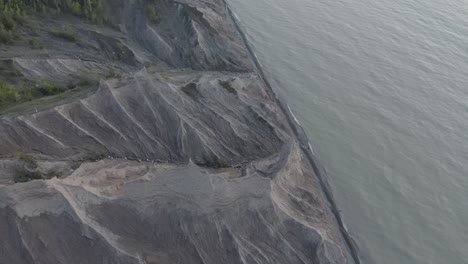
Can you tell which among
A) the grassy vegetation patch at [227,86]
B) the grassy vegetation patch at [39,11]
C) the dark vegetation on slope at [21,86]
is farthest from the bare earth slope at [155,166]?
the grassy vegetation patch at [39,11]

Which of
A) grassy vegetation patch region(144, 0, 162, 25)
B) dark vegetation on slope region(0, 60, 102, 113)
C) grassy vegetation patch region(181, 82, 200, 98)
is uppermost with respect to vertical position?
grassy vegetation patch region(144, 0, 162, 25)

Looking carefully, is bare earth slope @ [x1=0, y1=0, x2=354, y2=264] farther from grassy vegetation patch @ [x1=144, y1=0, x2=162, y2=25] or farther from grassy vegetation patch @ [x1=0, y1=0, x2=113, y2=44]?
grassy vegetation patch @ [x1=0, y1=0, x2=113, y2=44]

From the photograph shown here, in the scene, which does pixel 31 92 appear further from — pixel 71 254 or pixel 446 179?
pixel 446 179

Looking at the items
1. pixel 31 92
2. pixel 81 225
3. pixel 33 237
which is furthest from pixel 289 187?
pixel 31 92

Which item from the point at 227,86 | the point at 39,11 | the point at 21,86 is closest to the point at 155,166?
the point at 227,86

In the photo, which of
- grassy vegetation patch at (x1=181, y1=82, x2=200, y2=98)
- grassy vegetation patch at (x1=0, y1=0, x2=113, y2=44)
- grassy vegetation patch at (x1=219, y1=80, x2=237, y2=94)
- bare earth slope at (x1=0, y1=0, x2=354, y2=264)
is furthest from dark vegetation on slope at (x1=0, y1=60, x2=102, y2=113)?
grassy vegetation patch at (x1=219, y1=80, x2=237, y2=94)
